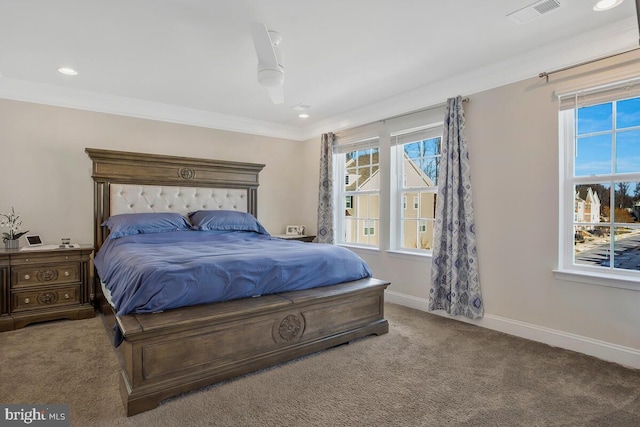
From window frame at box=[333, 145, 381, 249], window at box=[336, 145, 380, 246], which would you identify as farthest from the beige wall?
window at box=[336, 145, 380, 246]

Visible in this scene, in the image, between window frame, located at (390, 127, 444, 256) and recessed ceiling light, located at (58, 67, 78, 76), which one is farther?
window frame, located at (390, 127, 444, 256)

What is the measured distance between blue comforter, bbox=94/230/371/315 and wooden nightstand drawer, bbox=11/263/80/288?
296 mm

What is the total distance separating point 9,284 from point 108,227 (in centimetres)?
97

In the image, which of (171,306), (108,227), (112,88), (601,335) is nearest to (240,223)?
(108,227)

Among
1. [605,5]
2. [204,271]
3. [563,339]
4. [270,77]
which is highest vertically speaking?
[605,5]

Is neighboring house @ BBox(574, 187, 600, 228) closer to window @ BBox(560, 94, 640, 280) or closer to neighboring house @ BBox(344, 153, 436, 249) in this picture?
window @ BBox(560, 94, 640, 280)

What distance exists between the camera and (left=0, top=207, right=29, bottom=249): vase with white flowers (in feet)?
10.9

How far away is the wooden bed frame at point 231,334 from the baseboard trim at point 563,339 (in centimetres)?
103

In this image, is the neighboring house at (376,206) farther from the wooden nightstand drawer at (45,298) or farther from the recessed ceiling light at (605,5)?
the wooden nightstand drawer at (45,298)

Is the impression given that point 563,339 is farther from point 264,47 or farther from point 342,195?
point 264,47

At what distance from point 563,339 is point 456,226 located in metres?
1.23

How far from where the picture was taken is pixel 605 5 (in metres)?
2.21

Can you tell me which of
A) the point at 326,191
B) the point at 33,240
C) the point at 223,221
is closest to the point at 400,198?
the point at 326,191

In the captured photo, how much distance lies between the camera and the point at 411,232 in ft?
13.6
